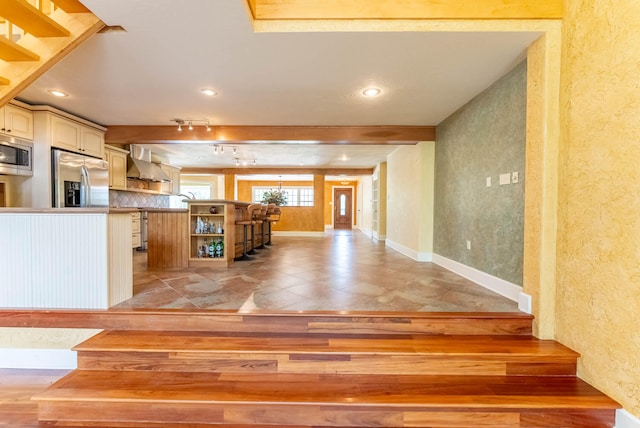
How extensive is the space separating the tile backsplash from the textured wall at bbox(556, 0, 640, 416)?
650 centimetres

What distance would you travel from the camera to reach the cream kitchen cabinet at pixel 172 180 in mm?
6891

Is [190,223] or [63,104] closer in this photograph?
[63,104]

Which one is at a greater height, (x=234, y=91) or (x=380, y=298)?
(x=234, y=91)

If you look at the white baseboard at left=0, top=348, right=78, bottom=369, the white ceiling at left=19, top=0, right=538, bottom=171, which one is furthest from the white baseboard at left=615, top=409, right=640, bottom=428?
the white baseboard at left=0, top=348, right=78, bottom=369

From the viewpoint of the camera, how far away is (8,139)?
126 inches

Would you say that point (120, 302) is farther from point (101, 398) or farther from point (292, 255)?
point (292, 255)

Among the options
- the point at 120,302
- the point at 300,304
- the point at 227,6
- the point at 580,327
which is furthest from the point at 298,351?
the point at 227,6

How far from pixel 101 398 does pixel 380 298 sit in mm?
2060

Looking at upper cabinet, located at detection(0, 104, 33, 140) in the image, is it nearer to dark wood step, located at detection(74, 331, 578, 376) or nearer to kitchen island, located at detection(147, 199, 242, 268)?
kitchen island, located at detection(147, 199, 242, 268)

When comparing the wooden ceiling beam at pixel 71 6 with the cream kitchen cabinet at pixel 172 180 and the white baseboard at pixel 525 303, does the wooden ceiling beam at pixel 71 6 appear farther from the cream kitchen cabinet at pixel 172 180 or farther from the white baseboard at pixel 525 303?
the cream kitchen cabinet at pixel 172 180

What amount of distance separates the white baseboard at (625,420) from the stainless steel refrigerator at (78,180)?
18.1ft

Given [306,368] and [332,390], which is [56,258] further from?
[332,390]

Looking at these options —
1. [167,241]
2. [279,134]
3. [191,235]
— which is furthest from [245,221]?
[279,134]

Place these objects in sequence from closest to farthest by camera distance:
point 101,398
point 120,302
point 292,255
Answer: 1. point 101,398
2. point 120,302
3. point 292,255
